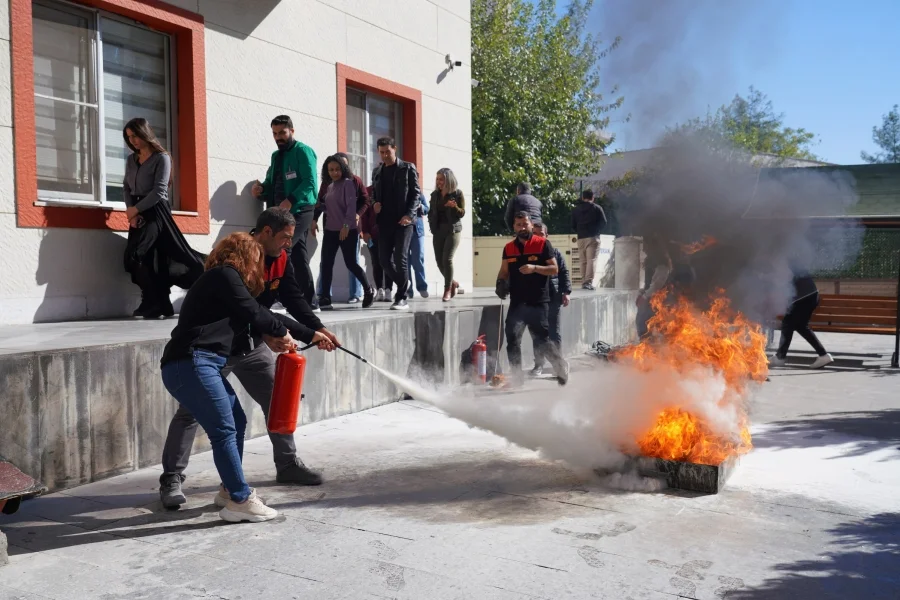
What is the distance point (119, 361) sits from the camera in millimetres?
5410

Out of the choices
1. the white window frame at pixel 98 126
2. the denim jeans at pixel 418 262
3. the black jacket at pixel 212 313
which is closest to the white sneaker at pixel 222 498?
the black jacket at pixel 212 313

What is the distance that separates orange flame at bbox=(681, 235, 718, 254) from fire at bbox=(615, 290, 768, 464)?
570 millimetres

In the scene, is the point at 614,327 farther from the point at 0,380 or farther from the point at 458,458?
the point at 0,380

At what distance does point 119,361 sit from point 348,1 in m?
7.17

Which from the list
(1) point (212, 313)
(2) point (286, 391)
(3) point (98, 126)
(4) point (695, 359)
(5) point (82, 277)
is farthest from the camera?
(3) point (98, 126)

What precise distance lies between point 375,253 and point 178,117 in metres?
3.31

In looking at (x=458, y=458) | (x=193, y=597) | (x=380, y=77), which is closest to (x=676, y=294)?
(x=458, y=458)

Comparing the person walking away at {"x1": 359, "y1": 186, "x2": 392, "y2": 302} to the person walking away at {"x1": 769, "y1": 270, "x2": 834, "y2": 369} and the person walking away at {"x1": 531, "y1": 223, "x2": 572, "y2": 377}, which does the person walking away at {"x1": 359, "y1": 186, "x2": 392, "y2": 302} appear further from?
the person walking away at {"x1": 769, "y1": 270, "x2": 834, "y2": 369}

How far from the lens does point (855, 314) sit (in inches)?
500

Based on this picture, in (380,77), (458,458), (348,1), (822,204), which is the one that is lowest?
(458,458)

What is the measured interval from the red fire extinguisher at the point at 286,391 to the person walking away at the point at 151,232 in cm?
→ 289

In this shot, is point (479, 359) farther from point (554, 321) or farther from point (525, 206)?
point (525, 206)

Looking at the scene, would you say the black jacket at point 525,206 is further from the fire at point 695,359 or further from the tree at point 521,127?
the tree at point 521,127

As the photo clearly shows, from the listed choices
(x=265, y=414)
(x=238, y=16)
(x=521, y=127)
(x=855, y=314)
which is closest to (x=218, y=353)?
(x=265, y=414)
